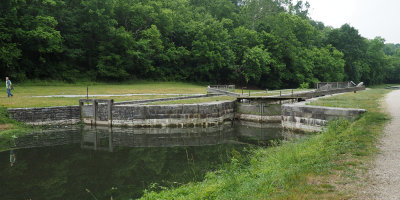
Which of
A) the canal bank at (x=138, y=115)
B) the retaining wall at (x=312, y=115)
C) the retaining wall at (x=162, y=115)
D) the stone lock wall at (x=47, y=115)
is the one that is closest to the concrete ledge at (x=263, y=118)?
the canal bank at (x=138, y=115)

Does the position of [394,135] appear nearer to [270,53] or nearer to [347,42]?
[270,53]

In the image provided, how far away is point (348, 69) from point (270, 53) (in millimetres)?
31785

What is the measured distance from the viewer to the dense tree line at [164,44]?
112 feet

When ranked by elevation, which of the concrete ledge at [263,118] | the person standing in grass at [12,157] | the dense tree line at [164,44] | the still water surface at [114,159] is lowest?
the still water surface at [114,159]

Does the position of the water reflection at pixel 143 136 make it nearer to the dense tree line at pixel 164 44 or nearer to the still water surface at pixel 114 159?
the still water surface at pixel 114 159

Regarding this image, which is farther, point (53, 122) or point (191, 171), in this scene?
point (53, 122)

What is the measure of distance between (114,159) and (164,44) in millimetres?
40381

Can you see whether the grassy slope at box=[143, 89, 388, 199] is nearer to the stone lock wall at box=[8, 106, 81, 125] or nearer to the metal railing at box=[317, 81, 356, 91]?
the stone lock wall at box=[8, 106, 81, 125]

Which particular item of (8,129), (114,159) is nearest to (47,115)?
(8,129)

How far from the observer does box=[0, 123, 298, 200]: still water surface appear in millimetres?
8570

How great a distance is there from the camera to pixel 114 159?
11.9 meters

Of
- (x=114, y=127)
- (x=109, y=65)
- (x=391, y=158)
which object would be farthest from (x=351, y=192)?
(x=109, y=65)

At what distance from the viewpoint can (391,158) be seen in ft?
20.1

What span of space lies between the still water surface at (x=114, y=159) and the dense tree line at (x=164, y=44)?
2148 cm
